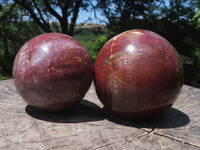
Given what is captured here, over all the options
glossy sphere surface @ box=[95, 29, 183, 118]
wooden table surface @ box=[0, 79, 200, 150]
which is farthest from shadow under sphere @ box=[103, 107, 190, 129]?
glossy sphere surface @ box=[95, 29, 183, 118]

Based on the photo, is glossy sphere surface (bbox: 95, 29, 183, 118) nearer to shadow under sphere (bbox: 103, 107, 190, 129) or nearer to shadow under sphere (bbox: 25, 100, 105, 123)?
shadow under sphere (bbox: 103, 107, 190, 129)

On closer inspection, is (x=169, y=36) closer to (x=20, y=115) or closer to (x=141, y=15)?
(x=141, y=15)

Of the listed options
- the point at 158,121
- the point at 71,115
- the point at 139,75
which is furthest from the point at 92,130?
the point at 158,121

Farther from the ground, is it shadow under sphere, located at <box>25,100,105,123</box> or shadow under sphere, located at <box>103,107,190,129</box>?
shadow under sphere, located at <box>25,100,105,123</box>

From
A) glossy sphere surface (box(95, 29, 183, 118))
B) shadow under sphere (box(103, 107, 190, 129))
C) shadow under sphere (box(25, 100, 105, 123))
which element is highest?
glossy sphere surface (box(95, 29, 183, 118))

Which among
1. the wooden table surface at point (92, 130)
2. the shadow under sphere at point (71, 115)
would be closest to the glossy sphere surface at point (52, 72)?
the shadow under sphere at point (71, 115)

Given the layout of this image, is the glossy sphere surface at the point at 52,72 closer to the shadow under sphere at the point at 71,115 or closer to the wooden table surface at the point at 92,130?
the shadow under sphere at the point at 71,115

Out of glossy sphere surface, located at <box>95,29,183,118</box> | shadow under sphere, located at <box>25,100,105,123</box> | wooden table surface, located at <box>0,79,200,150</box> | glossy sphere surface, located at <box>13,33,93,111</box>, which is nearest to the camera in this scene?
wooden table surface, located at <box>0,79,200,150</box>
